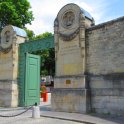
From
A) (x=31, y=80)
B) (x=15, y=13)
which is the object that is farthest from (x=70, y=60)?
(x=15, y=13)

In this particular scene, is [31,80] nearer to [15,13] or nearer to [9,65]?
[9,65]

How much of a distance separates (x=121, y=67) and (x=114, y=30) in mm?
1684

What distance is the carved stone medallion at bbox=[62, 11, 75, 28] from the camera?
1327cm

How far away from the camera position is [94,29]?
40.2ft

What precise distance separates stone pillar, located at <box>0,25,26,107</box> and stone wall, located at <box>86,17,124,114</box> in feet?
19.1

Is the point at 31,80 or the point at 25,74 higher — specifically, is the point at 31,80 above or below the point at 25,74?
below

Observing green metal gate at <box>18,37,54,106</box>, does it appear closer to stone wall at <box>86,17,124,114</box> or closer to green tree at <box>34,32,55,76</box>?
Answer: stone wall at <box>86,17,124,114</box>

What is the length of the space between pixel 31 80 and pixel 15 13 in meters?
9.39

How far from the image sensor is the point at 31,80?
16.7m

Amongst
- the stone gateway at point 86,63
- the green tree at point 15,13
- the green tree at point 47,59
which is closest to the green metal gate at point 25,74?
the stone gateway at point 86,63

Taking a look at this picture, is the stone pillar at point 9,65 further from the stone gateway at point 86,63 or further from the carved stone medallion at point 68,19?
the carved stone medallion at point 68,19

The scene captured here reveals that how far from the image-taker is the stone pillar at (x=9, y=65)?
16156 mm

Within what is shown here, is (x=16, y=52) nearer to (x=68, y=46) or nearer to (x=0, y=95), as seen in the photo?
(x=0, y=95)

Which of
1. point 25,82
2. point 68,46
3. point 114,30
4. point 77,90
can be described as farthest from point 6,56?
point 114,30
